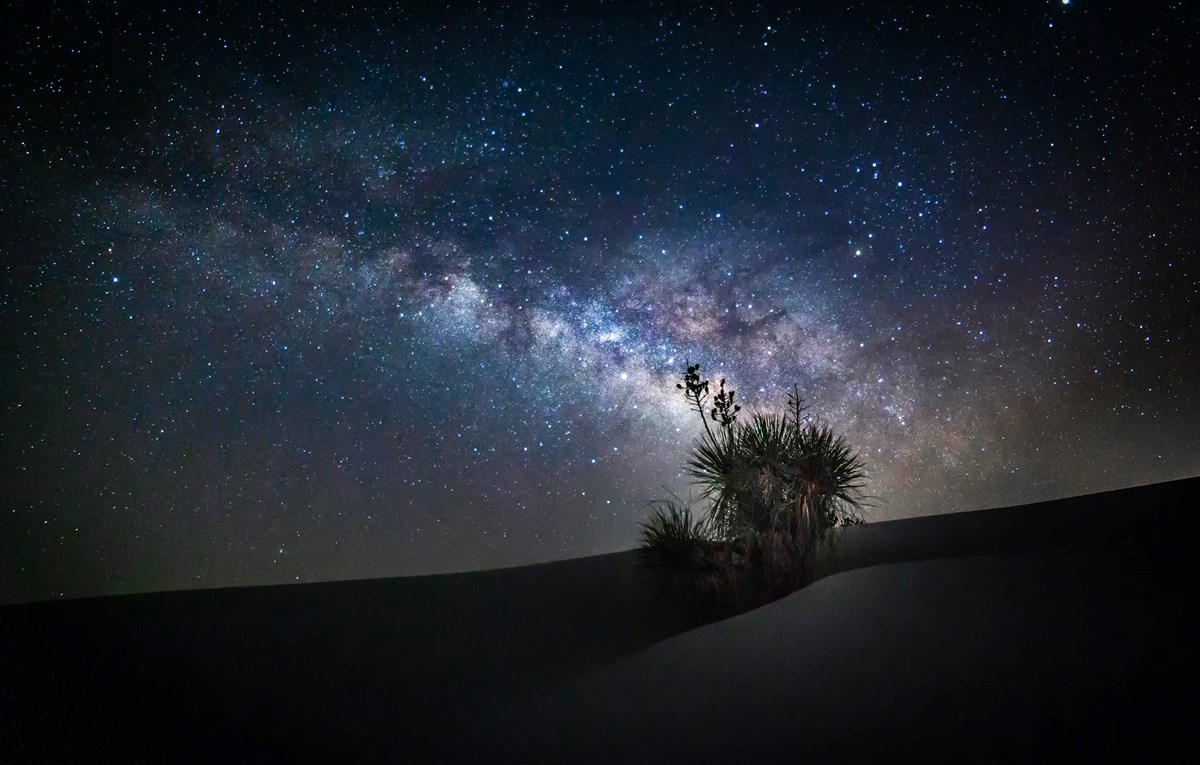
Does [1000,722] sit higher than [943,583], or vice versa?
[943,583]

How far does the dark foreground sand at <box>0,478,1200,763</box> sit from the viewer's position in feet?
8.92

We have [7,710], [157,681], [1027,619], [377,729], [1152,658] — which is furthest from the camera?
[157,681]

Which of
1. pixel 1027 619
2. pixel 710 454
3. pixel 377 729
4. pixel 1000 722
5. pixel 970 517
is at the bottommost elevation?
pixel 377 729

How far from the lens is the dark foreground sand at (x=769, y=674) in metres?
2.72

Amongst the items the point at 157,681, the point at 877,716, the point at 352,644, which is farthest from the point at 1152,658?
the point at 157,681

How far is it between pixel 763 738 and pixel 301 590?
1524 cm

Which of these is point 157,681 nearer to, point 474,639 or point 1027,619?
point 474,639

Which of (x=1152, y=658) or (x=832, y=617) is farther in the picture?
(x=832, y=617)

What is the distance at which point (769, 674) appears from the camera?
405 centimetres

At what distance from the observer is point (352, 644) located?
7.38 m

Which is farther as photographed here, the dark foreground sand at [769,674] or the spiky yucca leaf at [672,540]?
the spiky yucca leaf at [672,540]

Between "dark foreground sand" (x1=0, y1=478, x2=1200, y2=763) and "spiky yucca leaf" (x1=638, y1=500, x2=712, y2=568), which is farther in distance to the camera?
"spiky yucca leaf" (x1=638, y1=500, x2=712, y2=568)

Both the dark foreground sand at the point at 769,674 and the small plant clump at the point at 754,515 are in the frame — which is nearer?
the dark foreground sand at the point at 769,674

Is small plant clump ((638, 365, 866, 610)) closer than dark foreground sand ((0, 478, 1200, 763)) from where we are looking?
No
